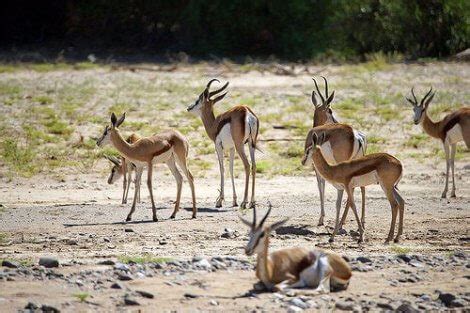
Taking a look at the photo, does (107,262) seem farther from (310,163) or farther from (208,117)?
(208,117)

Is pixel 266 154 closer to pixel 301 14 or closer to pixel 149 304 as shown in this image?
pixel 149 304

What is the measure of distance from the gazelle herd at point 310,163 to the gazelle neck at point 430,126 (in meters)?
0.01

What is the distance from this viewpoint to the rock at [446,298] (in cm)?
938

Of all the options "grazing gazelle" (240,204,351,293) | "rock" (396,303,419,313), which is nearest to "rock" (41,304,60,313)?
"grazing gazelle" (240,204,351,293)

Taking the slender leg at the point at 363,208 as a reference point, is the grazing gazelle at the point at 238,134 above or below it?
Result: above

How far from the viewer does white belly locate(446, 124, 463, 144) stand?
50.7 feet

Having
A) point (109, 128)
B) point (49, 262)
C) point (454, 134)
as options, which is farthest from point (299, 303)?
point (454, 134)

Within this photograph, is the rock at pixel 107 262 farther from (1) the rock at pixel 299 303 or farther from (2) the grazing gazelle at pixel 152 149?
(2) the grazing gazelle at pixel 152 149

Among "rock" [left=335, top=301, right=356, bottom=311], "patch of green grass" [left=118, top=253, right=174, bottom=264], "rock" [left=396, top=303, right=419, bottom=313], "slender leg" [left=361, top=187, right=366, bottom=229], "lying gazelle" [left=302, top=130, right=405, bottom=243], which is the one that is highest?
"lying gazelle" [left=302, top=130, right=405, bottom=243]

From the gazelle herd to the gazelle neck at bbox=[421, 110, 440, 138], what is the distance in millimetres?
15

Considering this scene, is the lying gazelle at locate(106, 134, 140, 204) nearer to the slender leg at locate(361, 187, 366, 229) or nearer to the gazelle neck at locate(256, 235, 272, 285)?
the slender leg at locate(361, 187, 366, 229)

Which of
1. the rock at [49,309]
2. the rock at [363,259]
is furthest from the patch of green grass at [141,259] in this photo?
the rock at [363,259]

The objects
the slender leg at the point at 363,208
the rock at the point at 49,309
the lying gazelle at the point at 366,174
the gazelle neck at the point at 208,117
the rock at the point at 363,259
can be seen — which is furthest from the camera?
the gazelle neck at the point at 208,117

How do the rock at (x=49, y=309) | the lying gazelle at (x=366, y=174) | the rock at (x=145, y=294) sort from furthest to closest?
the lying gazelle at (x=366, y=174), the rock at (x=145, y=294), the rock at (x=49, y=309)
